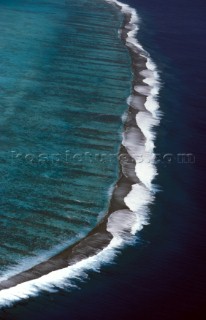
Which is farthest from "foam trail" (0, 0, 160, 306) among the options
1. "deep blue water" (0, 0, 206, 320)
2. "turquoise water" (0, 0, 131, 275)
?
"turquoise water" (0, 0, 131, 275)

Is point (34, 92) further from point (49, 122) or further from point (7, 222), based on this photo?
point (7, 222)

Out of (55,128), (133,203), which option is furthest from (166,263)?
(55,128)

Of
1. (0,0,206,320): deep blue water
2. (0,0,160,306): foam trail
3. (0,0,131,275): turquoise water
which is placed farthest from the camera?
(0,0,131,275): turquoise water

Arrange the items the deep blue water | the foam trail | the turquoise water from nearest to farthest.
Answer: the deep blue water < the foam trail < the turquoise water

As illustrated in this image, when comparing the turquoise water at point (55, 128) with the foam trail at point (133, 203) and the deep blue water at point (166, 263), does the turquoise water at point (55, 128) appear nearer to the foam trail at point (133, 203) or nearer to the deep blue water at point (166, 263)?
the foam trail at point (133, 203)

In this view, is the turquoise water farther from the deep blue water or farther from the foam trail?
A: the deep blue water

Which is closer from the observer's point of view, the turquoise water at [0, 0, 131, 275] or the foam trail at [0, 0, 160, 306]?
the foam trail at [0, 0, 160, 306]

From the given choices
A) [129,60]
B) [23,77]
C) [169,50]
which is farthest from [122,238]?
[169,50]
